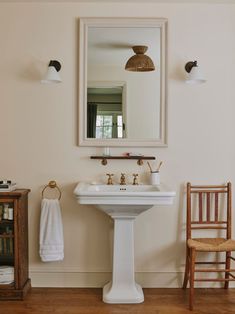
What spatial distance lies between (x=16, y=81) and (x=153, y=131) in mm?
1254

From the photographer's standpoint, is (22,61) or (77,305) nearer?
(77,305)

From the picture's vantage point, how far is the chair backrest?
11.4 ft

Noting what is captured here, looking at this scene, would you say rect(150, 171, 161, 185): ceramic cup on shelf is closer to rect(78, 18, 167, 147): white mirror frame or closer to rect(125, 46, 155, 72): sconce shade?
rect(78, 18, 167, 147): white mirror frame

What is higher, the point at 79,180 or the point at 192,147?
the point at 192,147

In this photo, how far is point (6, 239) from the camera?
329 centimetres

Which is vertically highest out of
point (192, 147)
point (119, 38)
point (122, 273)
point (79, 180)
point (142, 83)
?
point (119, 38)

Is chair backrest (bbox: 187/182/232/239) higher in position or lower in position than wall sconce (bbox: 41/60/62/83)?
lower

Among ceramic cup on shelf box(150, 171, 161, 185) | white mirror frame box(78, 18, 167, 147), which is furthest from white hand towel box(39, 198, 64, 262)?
ceramic cup on shelf box(150, 171, 161, 185)

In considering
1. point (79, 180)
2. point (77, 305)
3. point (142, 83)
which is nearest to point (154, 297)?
point (77, 305)

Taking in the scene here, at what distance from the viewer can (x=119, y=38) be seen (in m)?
3.51

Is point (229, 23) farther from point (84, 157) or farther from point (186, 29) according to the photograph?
point (84, 157)

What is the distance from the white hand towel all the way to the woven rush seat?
108cm

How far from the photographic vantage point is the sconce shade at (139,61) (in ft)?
11.5

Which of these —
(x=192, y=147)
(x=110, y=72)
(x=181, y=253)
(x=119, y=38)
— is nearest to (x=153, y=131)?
(x=192, y=147)
